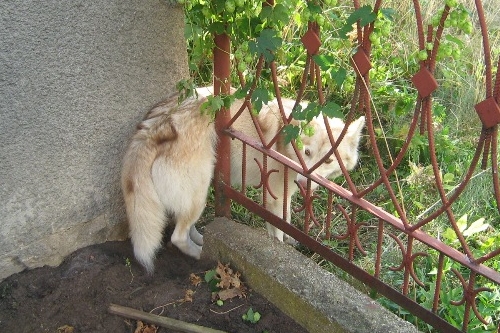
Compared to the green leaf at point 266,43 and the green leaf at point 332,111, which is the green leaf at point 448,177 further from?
the green leaf at point 266,43

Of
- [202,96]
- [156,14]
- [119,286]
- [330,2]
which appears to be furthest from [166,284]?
[330,2]

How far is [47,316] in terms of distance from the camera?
2.45 metres

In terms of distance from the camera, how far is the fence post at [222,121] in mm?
2512

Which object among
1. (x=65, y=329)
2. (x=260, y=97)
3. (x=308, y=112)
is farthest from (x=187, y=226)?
(x=308, y=112)

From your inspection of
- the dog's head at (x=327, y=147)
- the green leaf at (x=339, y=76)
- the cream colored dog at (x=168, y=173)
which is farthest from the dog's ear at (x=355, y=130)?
the green leaf at (x=339, y=76)

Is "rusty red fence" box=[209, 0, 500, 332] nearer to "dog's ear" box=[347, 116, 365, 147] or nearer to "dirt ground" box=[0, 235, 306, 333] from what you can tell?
"dirt ground" box=[0, 235, 306, 333]

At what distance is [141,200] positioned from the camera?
8.98ft

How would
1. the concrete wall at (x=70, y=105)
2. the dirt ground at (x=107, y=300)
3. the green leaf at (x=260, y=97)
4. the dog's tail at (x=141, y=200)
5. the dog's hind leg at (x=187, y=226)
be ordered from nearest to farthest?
the green leaf at (x=260, y=97), the concrete wall at (x=70, y=105), the dirt ground at (x=107, y=300), the dog's tail at (x=141, y=200), the dog's hind leg at (x=187, y=226)

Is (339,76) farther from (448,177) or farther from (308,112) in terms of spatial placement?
Answer: (448,177)

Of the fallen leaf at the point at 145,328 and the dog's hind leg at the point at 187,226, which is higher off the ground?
the dog's hind leg at the point at 187,226

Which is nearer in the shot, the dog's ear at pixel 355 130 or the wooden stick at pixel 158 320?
the wooden stick at pixel 158 320

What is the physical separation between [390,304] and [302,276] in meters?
0.62

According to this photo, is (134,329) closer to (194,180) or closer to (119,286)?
(119,286)

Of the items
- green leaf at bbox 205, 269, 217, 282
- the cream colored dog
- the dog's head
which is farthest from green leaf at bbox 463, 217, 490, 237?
green leaf at bbox 205, 269, 217, 282
